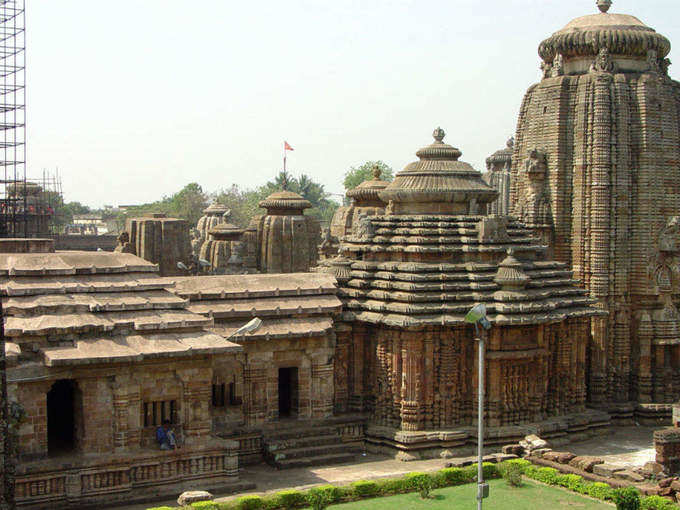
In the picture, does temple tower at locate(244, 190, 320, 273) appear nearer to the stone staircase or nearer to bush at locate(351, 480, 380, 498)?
the stone staircase

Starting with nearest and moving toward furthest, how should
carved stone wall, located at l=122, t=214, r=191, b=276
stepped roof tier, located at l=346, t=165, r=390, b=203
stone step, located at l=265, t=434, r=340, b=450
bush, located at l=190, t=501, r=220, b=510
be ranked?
bush, located at l=190, t=501, r=220, b=510
stone step, located at l=265, t=434, r=340, b=450
carved stone wall, located at l=122, t=214, r=191, b=276
stepped roof tier, located at l=346, t=165, r=390, b=203

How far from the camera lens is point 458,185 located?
2622 cm

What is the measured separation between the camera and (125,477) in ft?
62.5

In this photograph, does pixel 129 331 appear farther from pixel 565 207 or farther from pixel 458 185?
pixel 565 207

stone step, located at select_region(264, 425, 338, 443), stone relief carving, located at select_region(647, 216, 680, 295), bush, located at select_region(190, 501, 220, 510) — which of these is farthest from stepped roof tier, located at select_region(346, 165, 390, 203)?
bush, located at select_region(190, 501, 220, 510)

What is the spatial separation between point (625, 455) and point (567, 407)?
87.0 inches

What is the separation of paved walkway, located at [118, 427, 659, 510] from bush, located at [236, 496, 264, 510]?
96 centimetres

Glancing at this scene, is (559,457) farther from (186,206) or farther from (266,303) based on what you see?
(186,206)

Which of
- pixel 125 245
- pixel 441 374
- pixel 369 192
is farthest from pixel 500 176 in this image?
pixel 441 374

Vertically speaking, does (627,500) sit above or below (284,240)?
below

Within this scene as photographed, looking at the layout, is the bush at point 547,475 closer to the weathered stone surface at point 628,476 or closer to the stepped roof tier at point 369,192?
the weathered stone surface at point 628,476

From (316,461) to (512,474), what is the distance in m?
4.61

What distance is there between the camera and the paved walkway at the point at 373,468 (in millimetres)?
20766

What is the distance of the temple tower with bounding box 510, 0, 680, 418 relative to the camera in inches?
1103
